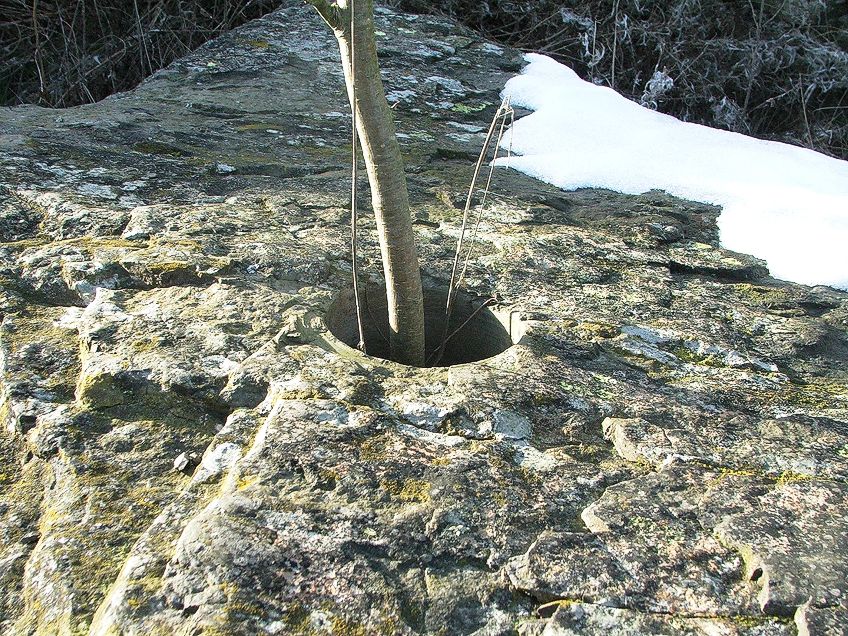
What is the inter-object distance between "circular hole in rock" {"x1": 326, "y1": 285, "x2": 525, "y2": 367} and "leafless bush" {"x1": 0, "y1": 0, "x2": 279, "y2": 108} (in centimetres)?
323

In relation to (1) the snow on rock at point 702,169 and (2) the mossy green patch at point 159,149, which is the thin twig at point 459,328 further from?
(2) the mossy green patch at point 159,149

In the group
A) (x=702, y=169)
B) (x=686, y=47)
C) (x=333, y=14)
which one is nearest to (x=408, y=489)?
(x=333, y=14)

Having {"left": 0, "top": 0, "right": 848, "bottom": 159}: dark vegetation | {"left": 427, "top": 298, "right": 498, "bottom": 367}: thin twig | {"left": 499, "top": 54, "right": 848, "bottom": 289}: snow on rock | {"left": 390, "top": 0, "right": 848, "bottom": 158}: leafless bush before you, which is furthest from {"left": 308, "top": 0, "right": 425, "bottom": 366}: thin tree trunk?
{"left": 390, "top": 0, "right": 848, "bottom": 158}: leafless bush

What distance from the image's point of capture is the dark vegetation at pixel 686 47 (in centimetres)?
514

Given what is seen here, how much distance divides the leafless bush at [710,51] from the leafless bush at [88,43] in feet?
4.81

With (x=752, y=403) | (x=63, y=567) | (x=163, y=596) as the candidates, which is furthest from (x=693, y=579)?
(x=63, y=567)

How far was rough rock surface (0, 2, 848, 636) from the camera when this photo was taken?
1270mm

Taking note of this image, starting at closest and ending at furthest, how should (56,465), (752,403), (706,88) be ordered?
(56,465)
(752,403)
(706,88)

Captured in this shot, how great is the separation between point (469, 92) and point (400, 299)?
2263 mm

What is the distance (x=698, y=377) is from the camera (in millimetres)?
1951

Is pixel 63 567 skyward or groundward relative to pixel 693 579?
groundward

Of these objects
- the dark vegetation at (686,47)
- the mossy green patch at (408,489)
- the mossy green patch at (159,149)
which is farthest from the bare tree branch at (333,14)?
the dark vegetation at (686,47)

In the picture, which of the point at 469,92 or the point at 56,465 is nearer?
the point at 56,465

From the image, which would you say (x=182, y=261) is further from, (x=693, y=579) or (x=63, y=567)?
(x=693, y=579)
